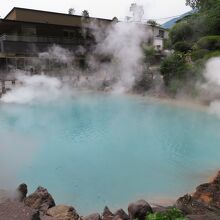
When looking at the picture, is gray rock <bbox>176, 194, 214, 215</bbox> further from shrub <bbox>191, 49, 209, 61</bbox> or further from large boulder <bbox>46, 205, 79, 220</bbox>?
shrub <bbox>191, 49, 209, 61</bbox>

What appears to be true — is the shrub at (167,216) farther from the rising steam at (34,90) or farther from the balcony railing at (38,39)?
the balcony railing at (38,39)

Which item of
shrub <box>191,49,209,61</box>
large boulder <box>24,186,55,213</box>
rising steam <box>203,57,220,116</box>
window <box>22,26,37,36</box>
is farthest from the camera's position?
window <box>22,26,37,36</box>

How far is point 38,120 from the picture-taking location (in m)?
13.3

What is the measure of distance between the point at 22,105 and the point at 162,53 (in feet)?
37.1

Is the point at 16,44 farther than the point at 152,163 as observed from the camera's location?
Yes

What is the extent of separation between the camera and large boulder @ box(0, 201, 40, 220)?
4.07 meters

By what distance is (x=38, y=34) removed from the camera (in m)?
22.9

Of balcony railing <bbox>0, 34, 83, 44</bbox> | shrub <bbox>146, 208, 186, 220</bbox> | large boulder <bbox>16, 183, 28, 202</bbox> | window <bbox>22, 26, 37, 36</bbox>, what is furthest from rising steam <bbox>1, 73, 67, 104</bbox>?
shrub <bbox>146, 208, 186, 220</bbox>

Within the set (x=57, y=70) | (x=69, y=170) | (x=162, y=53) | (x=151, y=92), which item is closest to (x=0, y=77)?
(x=57, y=70)

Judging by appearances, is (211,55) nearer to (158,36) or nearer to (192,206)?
(192,206)

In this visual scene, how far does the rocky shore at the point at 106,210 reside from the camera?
4.23 meters

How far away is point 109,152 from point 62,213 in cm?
400

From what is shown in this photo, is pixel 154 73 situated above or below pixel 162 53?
below

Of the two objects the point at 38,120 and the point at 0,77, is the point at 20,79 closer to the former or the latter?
the point at 0,77
